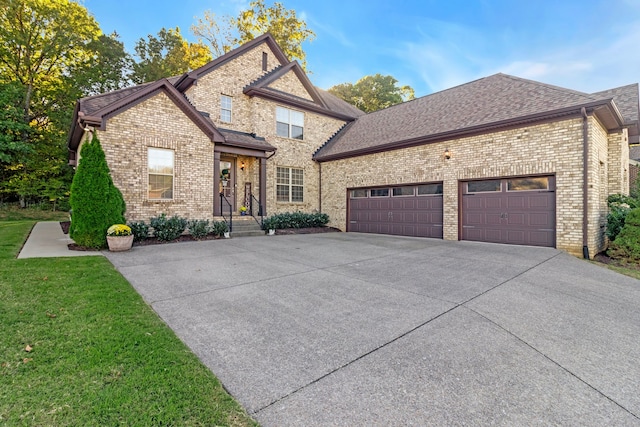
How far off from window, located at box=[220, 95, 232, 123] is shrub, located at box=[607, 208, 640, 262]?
14.3m

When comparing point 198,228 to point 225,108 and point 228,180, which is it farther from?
point 225,108

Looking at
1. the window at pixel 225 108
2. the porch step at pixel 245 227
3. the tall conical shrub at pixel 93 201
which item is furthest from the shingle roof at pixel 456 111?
the tall conical shrub at pixel 93 201

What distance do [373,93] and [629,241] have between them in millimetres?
26645

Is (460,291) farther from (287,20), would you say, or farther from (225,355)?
(287,20)

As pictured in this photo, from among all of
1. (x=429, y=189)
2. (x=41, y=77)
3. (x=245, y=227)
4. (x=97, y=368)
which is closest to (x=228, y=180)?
(x=245, y=227)

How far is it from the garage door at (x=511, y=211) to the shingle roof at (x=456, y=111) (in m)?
2.04

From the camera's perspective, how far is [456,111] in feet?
38.4

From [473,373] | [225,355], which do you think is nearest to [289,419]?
[225,355]

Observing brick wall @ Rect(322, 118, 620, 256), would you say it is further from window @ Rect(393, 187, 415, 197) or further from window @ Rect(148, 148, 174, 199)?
window @ Rect(148, 148, 174, 199)

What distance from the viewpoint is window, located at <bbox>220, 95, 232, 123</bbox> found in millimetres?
13328

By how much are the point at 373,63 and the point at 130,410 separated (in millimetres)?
25884

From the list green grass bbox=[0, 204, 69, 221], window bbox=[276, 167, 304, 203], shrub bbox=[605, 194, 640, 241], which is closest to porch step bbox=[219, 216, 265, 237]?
window bbox=[276, 167, 304, 203]

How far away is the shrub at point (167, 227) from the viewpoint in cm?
922

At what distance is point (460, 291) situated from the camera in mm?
4703
